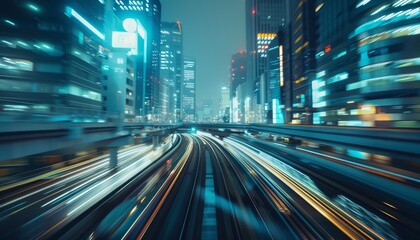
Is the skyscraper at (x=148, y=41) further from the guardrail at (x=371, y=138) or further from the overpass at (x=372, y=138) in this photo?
the overpass at (x=372, y=138)

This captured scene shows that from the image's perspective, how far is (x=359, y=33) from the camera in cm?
4306

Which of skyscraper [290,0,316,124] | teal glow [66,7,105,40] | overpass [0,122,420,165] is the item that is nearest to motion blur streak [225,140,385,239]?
overpass [0,122,420,165]

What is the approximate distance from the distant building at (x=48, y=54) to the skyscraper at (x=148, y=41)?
76050 millimetres

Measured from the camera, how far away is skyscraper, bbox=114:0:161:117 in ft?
418

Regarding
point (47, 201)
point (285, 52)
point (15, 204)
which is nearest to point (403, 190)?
point (47, 201)

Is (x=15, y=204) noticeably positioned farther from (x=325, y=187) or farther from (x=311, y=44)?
(x=311, y=44)

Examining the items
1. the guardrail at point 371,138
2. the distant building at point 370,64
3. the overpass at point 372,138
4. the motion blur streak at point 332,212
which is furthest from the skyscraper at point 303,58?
the motion blur streak at point 332,212

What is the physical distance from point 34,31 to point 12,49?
240 inches

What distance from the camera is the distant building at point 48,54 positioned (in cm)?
3247

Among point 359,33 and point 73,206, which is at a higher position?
point 359,33

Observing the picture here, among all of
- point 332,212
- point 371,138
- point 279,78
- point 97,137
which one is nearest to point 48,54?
point 97,137

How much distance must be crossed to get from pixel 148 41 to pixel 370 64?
143500 millimetres

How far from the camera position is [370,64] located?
39781 millimetres

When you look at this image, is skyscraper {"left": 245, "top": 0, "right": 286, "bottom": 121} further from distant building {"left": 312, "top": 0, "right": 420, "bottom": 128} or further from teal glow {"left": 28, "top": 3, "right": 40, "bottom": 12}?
teal glow {"left": 28, "top": 3, "right": 40, "bottom": 12}
